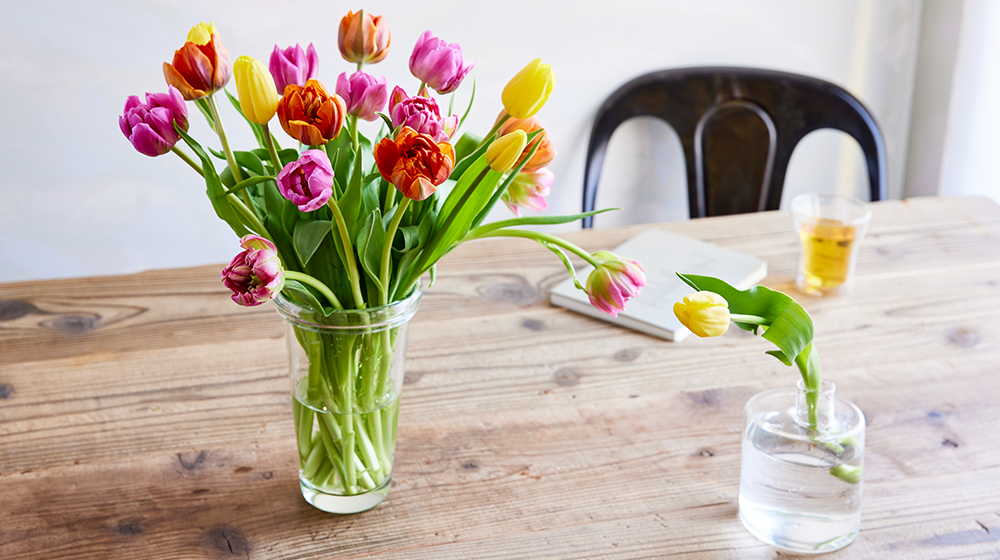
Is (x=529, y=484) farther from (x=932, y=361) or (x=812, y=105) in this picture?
(x=812, y=105)

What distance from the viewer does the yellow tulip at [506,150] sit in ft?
1.66

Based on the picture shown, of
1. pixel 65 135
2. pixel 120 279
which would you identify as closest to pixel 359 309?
pixel 120 279

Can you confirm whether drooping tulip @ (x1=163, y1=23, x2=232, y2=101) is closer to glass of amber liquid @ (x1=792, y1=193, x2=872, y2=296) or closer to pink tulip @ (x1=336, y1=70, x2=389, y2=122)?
pink tulip @ (x1=336, y1=70, x2=389, y2=122)

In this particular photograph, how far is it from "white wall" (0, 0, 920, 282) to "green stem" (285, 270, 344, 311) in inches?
49.3

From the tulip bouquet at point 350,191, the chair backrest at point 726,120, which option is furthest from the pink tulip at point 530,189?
the chair backrest at point 726,120

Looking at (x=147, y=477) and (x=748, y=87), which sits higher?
(x=748, y=87)

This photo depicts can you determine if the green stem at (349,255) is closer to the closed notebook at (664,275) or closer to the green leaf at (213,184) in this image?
the green leaf at (213,184)

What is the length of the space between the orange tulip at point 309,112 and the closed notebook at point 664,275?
0.55m

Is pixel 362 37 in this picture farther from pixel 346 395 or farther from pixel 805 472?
pixel 805 472

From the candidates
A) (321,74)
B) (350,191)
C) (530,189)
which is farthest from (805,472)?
(321,74)

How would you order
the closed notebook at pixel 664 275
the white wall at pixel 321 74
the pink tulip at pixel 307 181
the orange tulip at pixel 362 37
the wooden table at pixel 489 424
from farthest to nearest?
the white wall at pixel 321 74
the closed notebook at pixel 664 275
the wooden table at pixel 489 424
the orange tulip at pixel 362 37
the pink tulip at pixel 307 181

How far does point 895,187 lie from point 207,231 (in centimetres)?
174

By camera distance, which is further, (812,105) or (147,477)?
(812,105)

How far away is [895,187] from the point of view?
2.18 metres
